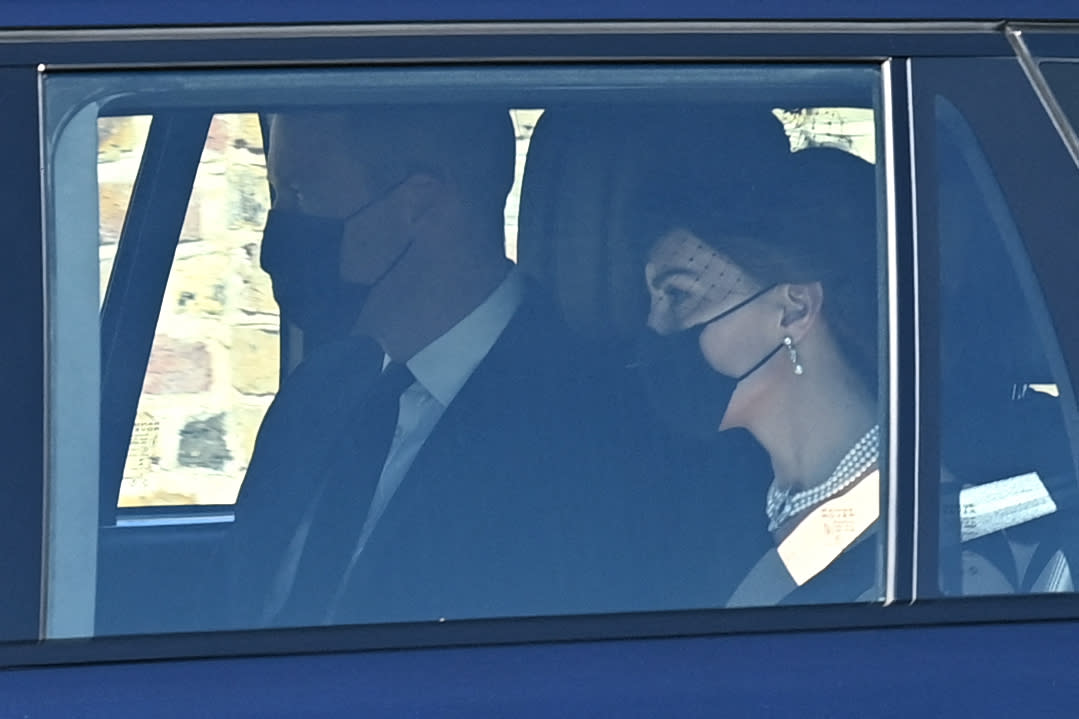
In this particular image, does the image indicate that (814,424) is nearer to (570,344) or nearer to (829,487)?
(829,487)

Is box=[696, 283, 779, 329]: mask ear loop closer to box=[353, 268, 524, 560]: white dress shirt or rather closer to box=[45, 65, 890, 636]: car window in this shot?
box=[45, 65, 890, 636]: car window

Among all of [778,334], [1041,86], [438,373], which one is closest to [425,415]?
[438,373]

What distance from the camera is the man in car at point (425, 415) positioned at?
5.74 feet

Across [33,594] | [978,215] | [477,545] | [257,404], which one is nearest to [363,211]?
[257,404]

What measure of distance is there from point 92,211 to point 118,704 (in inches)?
19.3

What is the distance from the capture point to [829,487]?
1.83m

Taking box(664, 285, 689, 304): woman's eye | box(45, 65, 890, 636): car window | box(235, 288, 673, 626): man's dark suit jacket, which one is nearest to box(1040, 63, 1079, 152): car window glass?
box(45, 65, 890, 636): car window

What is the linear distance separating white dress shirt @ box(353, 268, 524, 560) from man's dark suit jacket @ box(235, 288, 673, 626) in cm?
1

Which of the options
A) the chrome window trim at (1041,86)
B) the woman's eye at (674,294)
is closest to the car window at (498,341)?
the woman's eye at (674,294)

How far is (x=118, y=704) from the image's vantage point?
5.44 ft

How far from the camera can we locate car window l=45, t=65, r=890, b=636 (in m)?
1.75

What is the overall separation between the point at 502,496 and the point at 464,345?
0.17 metres

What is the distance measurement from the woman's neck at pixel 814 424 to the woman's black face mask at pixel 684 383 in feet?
0.15

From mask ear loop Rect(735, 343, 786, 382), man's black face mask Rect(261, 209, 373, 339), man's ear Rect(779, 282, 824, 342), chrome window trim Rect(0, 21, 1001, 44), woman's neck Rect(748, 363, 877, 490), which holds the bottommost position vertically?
woman's neck Rect(748, 363, 877, 490)
